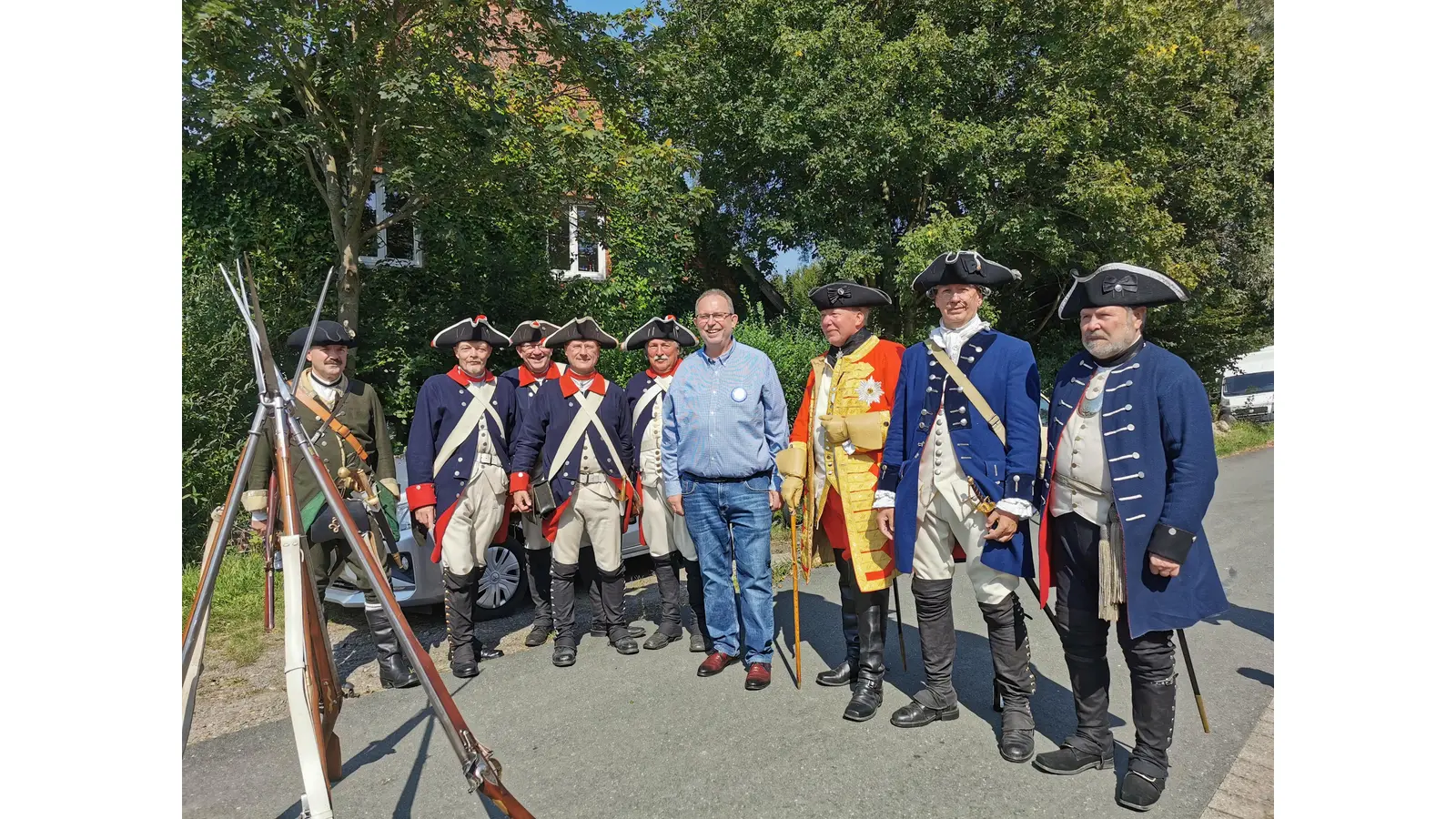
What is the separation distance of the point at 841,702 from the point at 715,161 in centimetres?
1319

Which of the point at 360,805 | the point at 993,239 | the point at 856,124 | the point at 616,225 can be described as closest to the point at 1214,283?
the point at 993,239

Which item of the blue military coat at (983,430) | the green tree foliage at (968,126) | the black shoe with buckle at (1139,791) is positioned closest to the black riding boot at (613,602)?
the blue military coat at (983,430)

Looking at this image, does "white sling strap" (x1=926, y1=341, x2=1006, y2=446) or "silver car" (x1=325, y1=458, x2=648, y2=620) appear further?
"silver car" (x1=325, y1=458, x2=648, y2=620)

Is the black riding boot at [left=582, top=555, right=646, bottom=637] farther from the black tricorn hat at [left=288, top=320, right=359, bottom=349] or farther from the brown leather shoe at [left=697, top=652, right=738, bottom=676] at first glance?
the black tricorn hat at [left=288, top=320, right=359, bottom=349]

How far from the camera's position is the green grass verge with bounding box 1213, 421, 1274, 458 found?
1691cm

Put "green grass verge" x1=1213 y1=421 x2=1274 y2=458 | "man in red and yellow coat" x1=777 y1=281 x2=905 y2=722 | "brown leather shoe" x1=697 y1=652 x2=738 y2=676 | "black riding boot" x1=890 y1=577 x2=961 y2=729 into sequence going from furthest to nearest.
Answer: "green grass verge" x1=1213 y1=421 x2=1274 y2=458 < "brown leather shoe" x1=697 y1=652 x2=738 y2=676 < "man in red and yellow coat" x1=777 y1=281 x2=905 y2=722 < "black riding boot" x1=890 y1=577 x2=961 y2=729

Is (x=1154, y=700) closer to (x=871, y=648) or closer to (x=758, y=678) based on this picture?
(x=871, y=648)

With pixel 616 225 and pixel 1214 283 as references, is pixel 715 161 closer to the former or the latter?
pixel 616 225

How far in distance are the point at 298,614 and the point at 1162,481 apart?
115 inches

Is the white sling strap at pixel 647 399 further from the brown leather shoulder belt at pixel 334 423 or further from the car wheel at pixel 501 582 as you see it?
the brown leather shoulder belt at pixel 334 423

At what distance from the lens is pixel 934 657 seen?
3.90m

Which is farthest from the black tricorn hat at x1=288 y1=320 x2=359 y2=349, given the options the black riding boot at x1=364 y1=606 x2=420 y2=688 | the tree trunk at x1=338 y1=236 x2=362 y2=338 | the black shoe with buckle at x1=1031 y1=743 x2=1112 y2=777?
the tree trunk at x1=338 y1=236 x2=362 y2=338

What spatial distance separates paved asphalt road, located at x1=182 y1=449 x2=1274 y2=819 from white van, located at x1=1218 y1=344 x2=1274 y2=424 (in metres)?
18.1

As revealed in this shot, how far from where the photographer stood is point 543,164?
860 cm
